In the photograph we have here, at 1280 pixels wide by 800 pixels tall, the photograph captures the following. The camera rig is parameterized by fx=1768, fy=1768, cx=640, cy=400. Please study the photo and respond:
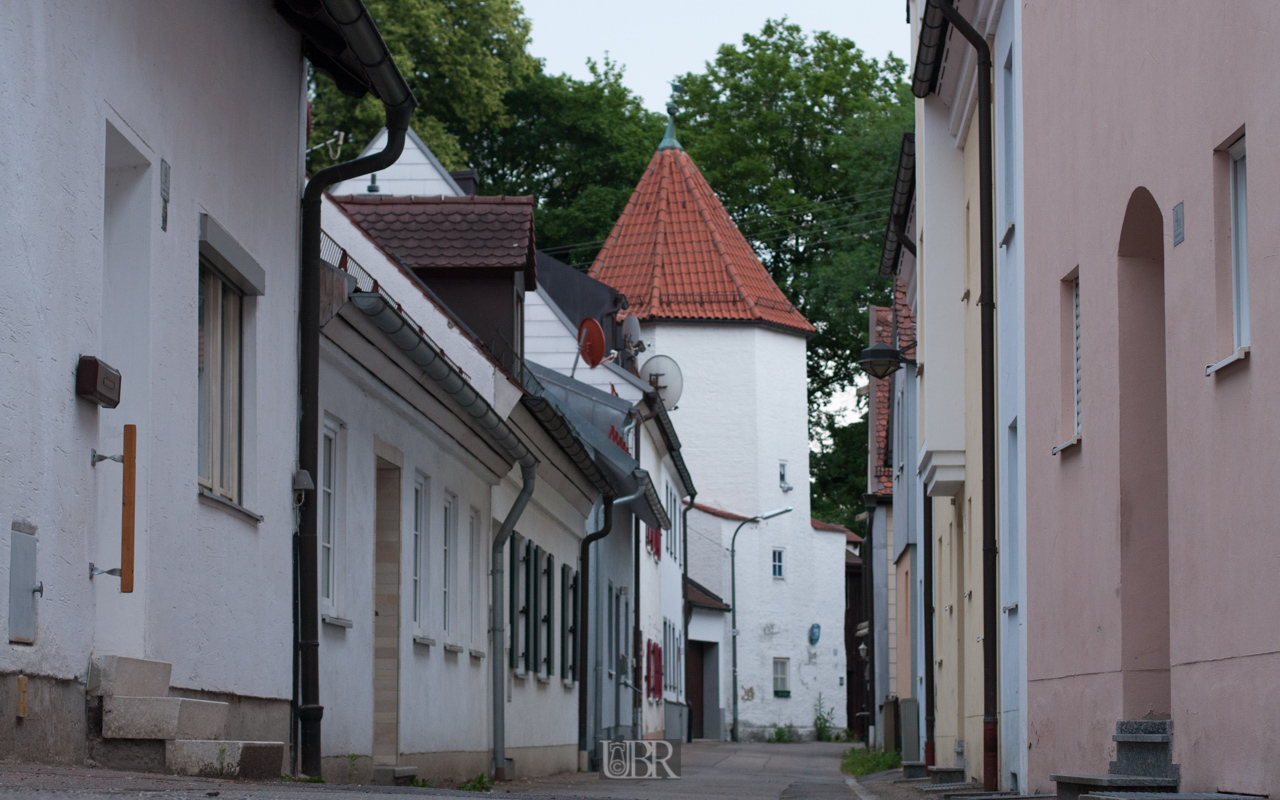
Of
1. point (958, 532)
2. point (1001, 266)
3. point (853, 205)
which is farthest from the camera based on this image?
point (853, 205)

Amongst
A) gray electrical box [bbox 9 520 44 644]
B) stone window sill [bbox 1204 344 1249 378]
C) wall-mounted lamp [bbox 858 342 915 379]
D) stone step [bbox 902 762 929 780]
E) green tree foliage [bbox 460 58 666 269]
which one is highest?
green tree foliage [bbox 460 58 666 269]

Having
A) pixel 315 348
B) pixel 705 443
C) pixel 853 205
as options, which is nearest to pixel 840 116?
pixel 853 205

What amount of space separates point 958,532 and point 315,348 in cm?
948

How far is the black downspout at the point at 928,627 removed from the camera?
68.7 ft

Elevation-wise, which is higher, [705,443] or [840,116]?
[840,116]

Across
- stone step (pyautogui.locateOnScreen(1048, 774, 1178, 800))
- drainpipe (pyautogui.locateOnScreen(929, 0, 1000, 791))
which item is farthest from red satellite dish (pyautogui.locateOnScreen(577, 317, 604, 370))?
stone step (pyautogui.locateOnScreen(1048, 774, 1178, 800))

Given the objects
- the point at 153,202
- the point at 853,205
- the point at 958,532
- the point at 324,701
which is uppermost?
the point at 853,205

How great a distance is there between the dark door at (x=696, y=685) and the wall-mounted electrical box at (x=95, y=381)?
4140 centimetres

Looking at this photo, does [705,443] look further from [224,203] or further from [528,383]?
[224,203]

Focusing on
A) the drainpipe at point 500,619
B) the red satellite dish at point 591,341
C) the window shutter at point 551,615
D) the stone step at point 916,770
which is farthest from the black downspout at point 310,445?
the red satellite dish at point 591,341

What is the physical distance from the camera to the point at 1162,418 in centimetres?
946

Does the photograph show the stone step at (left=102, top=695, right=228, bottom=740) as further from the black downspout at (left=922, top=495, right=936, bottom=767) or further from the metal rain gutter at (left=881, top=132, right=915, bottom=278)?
the black downspout at (left=922, top=495, right=936, bottom=767)

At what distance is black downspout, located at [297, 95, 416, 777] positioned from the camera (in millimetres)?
10336

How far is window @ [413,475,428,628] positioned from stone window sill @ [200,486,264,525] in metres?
4.34
